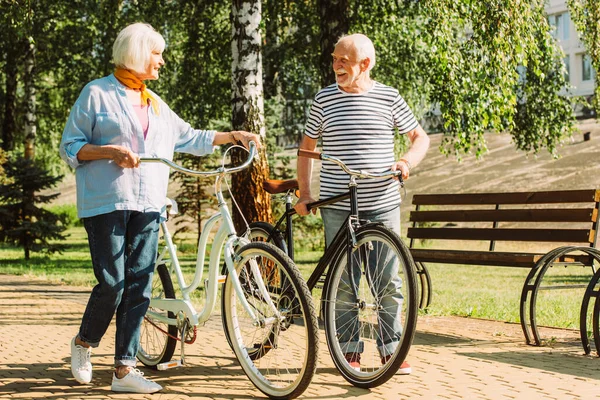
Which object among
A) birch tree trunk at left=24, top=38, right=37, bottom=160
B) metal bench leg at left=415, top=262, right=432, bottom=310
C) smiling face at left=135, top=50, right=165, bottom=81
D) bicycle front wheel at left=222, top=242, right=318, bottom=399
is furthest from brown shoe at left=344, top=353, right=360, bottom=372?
birch tree trunk at left=24, top=38, right=37, bottom=160

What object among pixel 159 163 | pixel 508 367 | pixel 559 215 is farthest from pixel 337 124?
pixel 559 215

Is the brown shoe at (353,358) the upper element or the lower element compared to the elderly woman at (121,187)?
lower

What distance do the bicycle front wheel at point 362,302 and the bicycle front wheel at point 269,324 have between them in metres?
0.36

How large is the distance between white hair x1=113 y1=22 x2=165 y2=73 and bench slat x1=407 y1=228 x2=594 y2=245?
3.88 metres

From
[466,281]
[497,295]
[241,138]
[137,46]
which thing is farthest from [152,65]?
[466,281]

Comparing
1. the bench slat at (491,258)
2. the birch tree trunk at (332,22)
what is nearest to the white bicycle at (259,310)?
the bench slat at (491,258)

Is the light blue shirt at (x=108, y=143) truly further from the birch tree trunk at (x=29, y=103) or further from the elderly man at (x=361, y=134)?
the birch tree trunk at (x=29, y=103)

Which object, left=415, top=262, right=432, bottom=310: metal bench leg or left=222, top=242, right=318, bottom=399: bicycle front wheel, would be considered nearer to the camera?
left=222, top=242, right=318, bottom=399: bicycle front wheel

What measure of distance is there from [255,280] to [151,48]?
1.38 m

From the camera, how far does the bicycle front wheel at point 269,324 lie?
15.8 feet

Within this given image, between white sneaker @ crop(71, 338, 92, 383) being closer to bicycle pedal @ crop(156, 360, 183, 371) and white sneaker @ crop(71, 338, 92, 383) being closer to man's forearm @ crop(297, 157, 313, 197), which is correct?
bicycle pedal @ crop(156, 360, 183, 371)

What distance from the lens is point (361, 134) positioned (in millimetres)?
5602

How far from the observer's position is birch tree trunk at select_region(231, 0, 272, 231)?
403 inches

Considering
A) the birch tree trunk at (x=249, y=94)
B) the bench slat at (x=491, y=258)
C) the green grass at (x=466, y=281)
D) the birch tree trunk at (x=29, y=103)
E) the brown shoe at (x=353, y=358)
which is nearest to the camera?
the brown shoe at (x=353, y=358)
